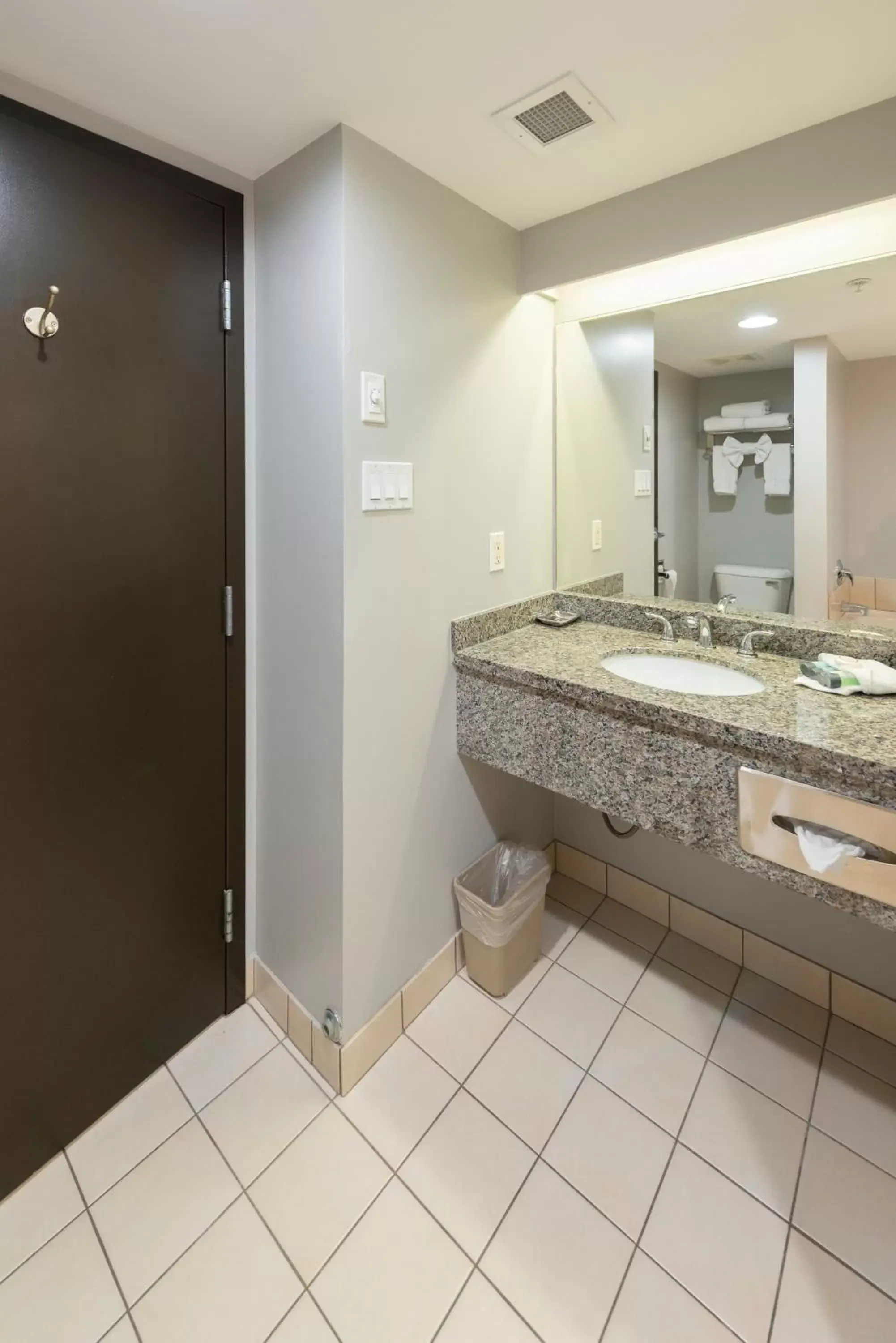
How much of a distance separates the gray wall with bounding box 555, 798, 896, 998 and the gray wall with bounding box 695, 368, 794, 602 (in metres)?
0.82

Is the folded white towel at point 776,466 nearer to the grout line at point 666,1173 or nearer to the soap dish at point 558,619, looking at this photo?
the soap dish at point 558,619

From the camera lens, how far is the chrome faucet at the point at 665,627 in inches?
71.7

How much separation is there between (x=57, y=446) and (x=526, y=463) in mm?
1216

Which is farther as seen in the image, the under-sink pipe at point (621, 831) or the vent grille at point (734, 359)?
the under-sink pipe at point (621, 831)

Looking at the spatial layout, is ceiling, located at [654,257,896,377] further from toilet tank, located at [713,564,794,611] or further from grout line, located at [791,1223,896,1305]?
grout line, located at [791,1223,896,1305]

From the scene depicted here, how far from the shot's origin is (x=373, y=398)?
Answer: 1.37m

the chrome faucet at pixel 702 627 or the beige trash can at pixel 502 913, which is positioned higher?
the chrome faucet at pixel 702 627

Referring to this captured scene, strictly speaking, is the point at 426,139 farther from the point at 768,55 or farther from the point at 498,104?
the point at 768,55

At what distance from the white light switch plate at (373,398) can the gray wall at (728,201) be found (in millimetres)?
697

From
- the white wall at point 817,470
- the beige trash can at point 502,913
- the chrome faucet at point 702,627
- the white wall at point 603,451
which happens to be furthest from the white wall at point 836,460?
the beige trash can at point 502,913

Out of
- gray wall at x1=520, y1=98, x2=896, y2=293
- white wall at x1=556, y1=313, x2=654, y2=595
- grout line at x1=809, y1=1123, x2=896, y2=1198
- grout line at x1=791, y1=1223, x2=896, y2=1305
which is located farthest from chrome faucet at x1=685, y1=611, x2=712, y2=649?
grout line at x1=791, y1=1223, x2=896, y2=1305

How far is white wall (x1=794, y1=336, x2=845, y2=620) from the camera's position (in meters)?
1.58

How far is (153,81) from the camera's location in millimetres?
1137

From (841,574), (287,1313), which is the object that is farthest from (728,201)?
(287,1313)
